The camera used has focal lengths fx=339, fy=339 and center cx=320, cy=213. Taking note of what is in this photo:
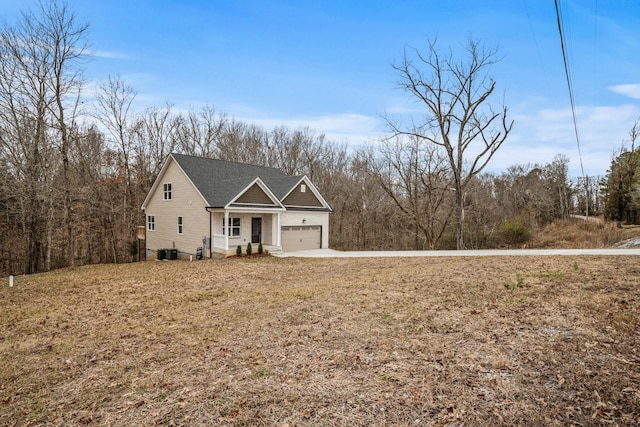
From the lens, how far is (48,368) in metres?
4.59

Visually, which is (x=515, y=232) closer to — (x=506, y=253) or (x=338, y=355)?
(x=506, y=253)

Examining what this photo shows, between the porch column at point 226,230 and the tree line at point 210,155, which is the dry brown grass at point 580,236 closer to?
the tree line at point 210,155

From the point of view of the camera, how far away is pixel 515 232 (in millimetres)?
24797

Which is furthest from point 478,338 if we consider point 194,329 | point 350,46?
point 350,46

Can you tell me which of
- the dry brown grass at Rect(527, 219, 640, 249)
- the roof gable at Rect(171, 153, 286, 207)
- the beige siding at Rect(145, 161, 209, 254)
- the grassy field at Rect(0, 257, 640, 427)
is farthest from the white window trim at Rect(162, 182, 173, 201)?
the dry brown grass at Rect(527, 219, 640, 249)

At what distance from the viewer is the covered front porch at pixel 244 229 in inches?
674

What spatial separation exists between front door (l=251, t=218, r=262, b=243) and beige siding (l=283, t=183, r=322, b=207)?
191cm

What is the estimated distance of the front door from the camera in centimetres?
1916

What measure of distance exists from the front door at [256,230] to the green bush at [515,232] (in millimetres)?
18058

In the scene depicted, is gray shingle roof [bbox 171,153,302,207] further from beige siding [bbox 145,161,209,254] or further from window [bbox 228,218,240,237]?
window [bbox 228,218,240,237]

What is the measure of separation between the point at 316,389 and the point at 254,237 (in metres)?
16.1

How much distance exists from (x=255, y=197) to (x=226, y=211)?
1.87 metres

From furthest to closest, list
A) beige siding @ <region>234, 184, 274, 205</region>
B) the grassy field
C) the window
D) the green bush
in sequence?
1. the green bush
2. the window
3. beige siding @ <region>234, 184, 274, 205</region>
4. the grassy field

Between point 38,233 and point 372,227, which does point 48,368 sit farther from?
point 372,227
